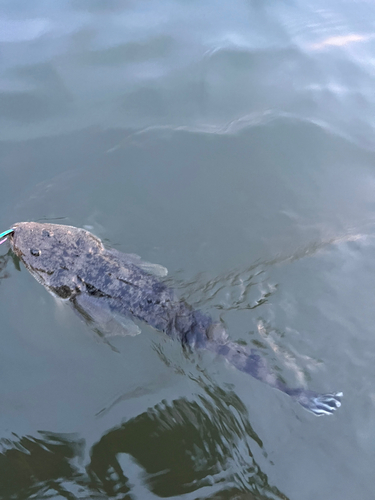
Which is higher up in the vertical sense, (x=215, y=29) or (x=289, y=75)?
(x=215, y=29)

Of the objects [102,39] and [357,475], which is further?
[102,39]

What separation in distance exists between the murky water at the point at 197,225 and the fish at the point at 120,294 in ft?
0.53

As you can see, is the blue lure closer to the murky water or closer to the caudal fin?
the murky water

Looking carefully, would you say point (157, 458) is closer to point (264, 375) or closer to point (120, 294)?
point (264, 375)

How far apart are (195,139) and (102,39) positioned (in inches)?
144

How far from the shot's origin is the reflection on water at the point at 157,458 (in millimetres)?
4000

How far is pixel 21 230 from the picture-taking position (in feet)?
18.6

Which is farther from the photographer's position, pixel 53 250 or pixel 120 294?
pixel 53 250

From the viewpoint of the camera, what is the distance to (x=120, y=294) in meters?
5.03

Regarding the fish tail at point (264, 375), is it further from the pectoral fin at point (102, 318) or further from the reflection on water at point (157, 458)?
the pectoral fin at point (102, 318)

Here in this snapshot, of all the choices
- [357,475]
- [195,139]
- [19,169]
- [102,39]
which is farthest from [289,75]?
[357,475]

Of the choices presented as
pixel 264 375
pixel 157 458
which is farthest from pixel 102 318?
pixel 264 375

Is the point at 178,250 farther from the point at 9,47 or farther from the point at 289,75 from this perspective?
the point at 9,47

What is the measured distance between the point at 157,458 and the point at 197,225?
3.33 m
